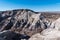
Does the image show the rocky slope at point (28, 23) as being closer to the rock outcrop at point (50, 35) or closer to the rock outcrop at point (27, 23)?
the rock outcrop at point (27, 23)

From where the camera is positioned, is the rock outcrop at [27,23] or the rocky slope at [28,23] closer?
the rocky slope at [28,23]

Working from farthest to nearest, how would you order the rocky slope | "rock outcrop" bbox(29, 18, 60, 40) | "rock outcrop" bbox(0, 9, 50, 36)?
"rock outcrop" bbox(0, 9, 50, 36)
the rocky slope
"rock outcrop" bbox(29, 18, 60, 40)

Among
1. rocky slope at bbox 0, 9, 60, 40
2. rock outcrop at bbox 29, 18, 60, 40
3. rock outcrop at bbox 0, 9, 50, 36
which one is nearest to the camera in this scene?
rock outcrop at bbox 29, 18, 60, 40

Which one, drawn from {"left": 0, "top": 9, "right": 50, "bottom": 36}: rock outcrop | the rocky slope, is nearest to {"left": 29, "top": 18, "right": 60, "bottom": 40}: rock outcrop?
the rocky slope

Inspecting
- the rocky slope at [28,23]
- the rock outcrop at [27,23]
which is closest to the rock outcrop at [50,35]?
the rocky slope at [28,23]

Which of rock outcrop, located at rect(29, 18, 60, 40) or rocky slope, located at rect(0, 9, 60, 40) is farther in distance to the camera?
rocky slope, located at rect(0, 9, 60, 40)

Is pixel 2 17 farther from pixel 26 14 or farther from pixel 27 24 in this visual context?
pixel 27 24

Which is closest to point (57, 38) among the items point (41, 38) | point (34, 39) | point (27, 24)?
point (41, 38)

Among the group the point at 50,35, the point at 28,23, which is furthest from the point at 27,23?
the point at 50,35

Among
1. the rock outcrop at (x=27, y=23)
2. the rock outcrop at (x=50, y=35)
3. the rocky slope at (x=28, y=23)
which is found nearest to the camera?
the rock outcrop at (x=50, y=35)

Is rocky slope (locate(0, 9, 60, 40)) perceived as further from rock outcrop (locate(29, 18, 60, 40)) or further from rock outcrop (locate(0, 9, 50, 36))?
rock outcrop (locate(29, 18, 60, 40))

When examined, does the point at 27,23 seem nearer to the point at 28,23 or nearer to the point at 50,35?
the point at 28,23
